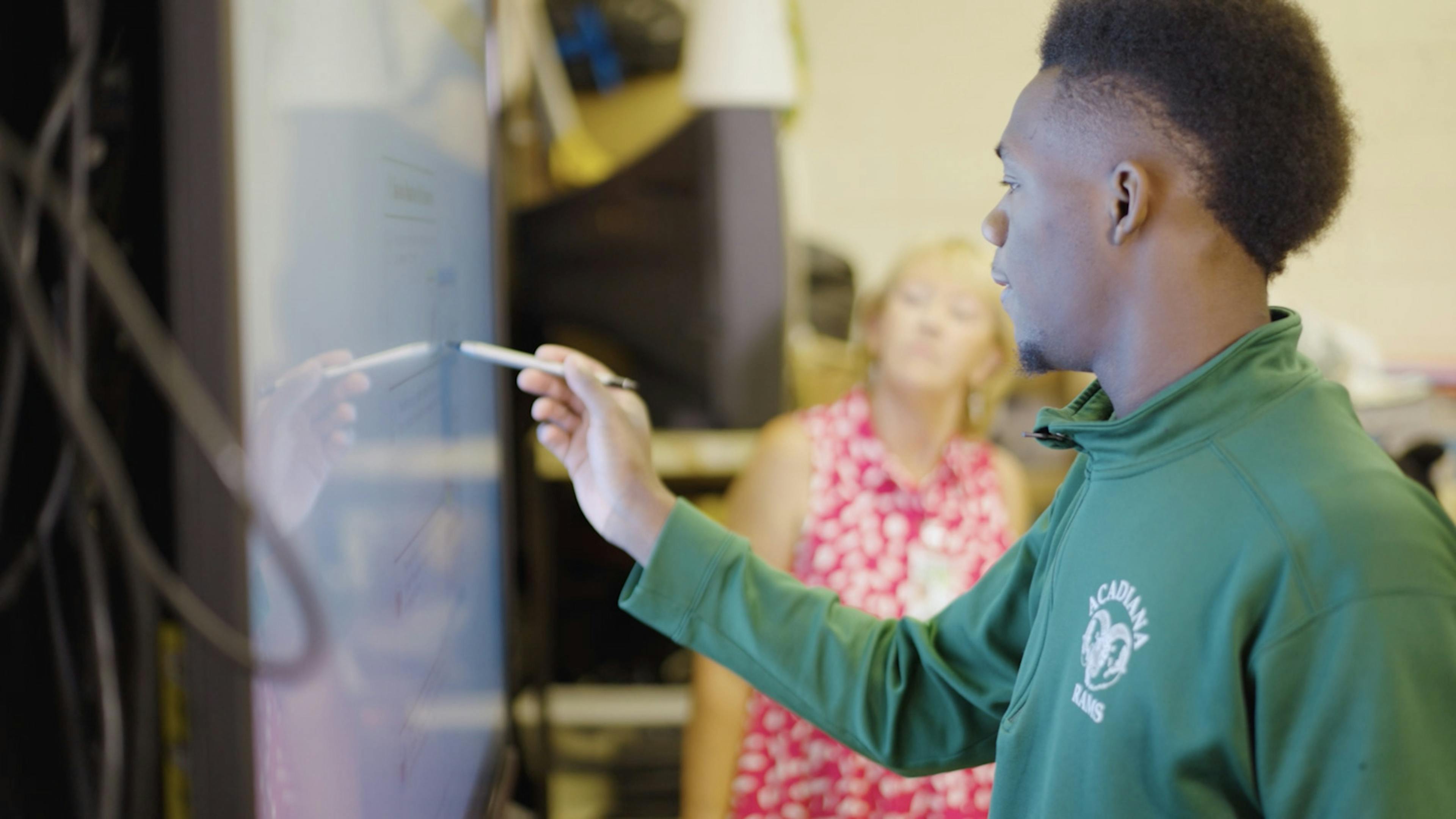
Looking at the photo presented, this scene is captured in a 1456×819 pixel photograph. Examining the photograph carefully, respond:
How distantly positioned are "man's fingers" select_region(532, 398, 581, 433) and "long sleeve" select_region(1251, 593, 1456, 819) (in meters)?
0.51

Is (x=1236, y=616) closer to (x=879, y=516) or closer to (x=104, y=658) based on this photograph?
(x=104, y=658)

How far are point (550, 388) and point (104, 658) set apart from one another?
1.71ft

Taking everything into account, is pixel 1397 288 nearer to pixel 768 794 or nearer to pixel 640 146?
pixel 640 146

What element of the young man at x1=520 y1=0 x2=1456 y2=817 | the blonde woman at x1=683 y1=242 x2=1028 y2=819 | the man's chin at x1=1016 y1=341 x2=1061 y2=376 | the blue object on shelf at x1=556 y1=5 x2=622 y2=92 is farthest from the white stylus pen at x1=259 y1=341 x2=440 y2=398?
the blue object on shelf at x1=556 y1=5 x2=622 y2=92

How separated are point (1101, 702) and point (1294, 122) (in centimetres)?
34

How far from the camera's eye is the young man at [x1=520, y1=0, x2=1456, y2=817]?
477 millimetres

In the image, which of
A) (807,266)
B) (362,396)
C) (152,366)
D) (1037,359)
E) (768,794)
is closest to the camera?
(152,366)

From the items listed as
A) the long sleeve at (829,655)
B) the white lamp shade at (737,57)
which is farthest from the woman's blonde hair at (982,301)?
the long sleeve at (829,655)

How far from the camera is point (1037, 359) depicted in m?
0.67

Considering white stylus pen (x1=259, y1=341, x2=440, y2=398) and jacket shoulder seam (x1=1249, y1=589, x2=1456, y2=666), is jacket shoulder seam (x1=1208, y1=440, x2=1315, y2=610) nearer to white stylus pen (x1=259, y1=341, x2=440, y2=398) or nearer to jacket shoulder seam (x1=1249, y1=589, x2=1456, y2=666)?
jacket shoulder seam (x1=1249, y1=589, x2=1456, y2=666)

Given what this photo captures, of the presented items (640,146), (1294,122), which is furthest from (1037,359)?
(640,146)

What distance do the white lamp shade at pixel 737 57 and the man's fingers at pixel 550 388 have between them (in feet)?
2.69

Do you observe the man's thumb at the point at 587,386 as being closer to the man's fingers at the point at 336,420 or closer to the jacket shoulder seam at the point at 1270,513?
the man's fingers at the point at 336,420

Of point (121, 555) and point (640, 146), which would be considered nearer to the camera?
point (121, 555)
